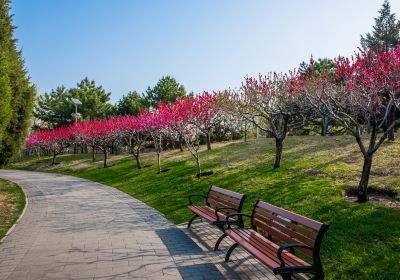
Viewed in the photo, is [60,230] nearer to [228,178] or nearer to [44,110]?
[228,178]

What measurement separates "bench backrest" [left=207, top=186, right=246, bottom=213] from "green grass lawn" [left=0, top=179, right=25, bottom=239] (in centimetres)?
517

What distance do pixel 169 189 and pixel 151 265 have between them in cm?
900

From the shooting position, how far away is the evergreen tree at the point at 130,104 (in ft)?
158

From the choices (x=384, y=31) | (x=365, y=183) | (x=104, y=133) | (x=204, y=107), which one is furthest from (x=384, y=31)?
(x=365, y=183)

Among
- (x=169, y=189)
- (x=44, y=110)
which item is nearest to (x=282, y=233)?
(x=169, y=189)

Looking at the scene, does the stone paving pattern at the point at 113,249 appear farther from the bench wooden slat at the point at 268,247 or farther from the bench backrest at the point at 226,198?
the bench backrest at the point at 226,198

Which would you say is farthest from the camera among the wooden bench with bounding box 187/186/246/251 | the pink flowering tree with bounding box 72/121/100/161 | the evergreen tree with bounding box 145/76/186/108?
the evergreen tree with bounding box 145/76/186/108

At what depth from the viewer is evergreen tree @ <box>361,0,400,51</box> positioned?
119 ft

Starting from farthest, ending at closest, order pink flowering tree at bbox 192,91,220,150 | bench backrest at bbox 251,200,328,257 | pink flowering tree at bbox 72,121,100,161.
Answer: pink flowering tree at bbox 72,121,100,161, pink flowering tree at bbox 192,91,220,150, bench backrest at bbox 251,200,328,257

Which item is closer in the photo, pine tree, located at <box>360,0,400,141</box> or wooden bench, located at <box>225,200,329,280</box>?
wooden bench, located at <box>225,200,329,280</box>

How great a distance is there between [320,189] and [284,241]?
5438 mm

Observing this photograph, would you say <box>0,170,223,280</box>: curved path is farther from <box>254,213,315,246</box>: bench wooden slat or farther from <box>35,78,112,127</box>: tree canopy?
<box>35,78,112,127</box>: tree canopy

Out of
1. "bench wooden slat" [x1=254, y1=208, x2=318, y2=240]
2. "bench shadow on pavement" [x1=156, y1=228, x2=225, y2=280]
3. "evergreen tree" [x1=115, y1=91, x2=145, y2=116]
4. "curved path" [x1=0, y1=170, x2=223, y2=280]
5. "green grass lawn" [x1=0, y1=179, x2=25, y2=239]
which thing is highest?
"evergreen tree" [x1=115, y1=91, x2=145, y2=116]

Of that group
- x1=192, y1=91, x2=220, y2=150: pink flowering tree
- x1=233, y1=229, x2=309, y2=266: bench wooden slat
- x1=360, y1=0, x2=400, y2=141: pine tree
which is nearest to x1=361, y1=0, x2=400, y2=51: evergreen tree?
x1=360, y1=0, x2=400, y2=141: pine tree
